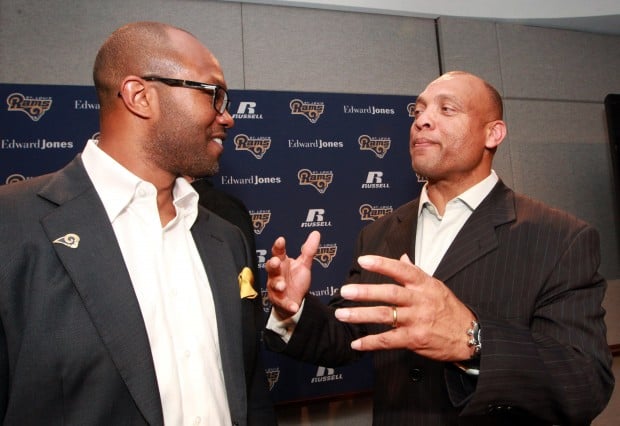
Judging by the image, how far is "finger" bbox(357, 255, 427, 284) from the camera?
91 cm

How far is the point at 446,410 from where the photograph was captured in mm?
1426

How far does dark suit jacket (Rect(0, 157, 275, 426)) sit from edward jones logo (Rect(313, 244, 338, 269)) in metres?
2.15

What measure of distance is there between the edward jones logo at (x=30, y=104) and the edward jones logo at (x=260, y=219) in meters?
1.46

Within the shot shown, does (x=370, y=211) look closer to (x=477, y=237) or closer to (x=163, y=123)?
(x=477, y=237)

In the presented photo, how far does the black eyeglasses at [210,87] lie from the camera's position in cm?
140

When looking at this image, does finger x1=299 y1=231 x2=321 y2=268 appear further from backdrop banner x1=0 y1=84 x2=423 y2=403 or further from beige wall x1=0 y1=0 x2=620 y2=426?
beige wall x1=0 y1=0 x2=620 y2=426

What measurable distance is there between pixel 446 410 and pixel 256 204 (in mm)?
2041

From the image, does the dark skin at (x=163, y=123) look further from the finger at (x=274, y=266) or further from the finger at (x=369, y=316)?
the finger at (x=369, y=316)

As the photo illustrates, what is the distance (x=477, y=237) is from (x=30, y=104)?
278cm

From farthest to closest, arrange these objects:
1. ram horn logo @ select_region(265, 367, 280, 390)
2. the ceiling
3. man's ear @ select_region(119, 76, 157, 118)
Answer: the ceiling → ram horn logo @ select_region(265, 367, 280, 390) → man's ear @ select_region(119, 76, 157, 118)

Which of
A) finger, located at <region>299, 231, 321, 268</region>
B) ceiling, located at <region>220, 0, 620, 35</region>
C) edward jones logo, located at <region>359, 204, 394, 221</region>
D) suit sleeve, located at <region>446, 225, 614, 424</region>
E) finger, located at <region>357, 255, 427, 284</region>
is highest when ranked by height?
ceiling, located at <region>220, 0, 620, 35</region>

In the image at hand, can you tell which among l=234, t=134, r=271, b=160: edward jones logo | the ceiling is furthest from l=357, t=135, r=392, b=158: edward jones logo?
the ceiling

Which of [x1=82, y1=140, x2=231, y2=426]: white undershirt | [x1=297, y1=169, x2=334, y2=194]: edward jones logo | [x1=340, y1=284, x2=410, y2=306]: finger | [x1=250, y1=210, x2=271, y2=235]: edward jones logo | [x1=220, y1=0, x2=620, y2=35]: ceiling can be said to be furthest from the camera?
[x1=220, y1=0, x2=620, y2=35]: ceiling

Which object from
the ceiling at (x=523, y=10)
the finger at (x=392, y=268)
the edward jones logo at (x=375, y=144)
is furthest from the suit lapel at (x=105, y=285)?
the ceiling at (x=523, y=10)
